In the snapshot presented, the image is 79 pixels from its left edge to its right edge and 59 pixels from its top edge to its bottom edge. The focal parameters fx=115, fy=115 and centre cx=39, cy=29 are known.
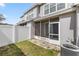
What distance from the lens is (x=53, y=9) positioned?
26.8 ft

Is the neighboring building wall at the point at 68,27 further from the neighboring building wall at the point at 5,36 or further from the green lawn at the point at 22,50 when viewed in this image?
the neighboring building wall at the point at 5,36

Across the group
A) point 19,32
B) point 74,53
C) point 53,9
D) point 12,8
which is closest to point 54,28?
point 53,9

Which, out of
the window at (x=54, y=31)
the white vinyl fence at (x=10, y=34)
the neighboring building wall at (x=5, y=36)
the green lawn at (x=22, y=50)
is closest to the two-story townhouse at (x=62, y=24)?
the window at (x=54, y=31)

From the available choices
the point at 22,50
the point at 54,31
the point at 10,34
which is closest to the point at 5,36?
the point at 10,34

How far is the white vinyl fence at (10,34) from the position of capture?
5.69m

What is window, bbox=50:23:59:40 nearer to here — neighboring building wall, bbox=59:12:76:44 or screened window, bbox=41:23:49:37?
screened window, bbox=41:23:49:37

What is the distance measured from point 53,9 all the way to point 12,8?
155 inches

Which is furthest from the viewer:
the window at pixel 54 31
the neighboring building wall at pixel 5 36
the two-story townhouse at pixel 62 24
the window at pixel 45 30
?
the window at pixel 45 30

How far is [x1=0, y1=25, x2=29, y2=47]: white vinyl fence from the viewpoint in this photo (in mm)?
5688

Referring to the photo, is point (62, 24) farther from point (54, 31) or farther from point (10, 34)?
point (10, 34)

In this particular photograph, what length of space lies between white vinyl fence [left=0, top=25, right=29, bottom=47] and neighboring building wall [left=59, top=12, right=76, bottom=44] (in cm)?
203

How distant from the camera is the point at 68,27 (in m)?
5.70

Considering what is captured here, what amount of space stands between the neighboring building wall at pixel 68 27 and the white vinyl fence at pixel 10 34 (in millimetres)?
2031

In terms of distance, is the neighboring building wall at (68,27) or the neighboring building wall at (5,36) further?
the neighboring building wall at (5,36)
